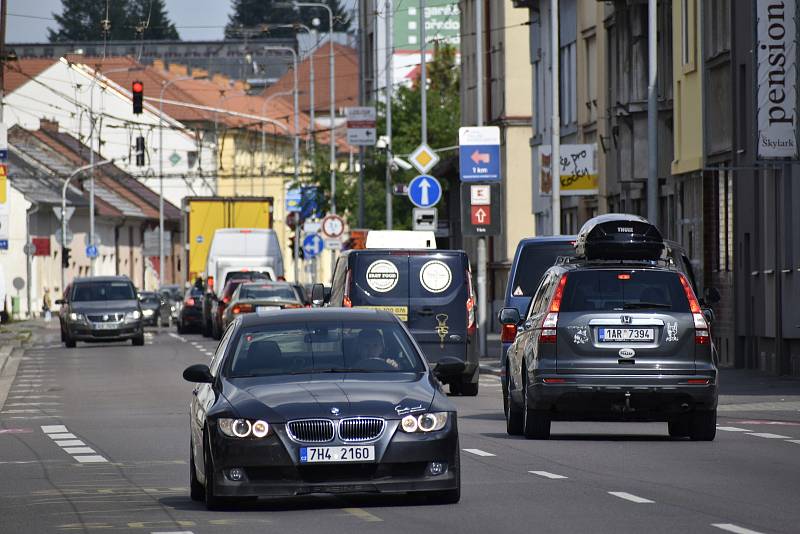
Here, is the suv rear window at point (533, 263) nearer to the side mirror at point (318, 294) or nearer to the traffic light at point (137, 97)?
the side mirror at point (318, 294)

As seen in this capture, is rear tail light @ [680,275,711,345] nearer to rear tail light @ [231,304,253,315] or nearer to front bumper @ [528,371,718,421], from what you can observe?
front bumper @ [528,371,718,421]

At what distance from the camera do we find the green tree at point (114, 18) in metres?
43.1

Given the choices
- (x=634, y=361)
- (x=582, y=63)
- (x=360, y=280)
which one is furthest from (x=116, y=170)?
(x=634, y=361)

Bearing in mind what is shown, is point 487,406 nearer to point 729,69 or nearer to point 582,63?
point 729,69

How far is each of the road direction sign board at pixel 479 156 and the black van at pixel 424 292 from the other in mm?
12667

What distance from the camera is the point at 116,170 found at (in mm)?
115125

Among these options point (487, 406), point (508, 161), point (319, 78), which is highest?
point (319, 78)

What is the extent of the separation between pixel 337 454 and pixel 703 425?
23.6 ft

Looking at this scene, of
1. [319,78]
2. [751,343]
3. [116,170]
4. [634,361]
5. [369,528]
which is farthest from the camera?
[319,78]

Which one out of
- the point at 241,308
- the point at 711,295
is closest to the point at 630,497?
the point at 711,295

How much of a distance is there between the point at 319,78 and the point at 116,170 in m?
44.4

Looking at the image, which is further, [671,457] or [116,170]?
[116,170]

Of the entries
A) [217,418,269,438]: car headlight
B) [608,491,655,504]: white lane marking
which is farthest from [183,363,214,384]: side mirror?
[608,491,655,504]: white lane marking

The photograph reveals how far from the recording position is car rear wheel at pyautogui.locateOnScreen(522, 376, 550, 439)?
19.3 metres
